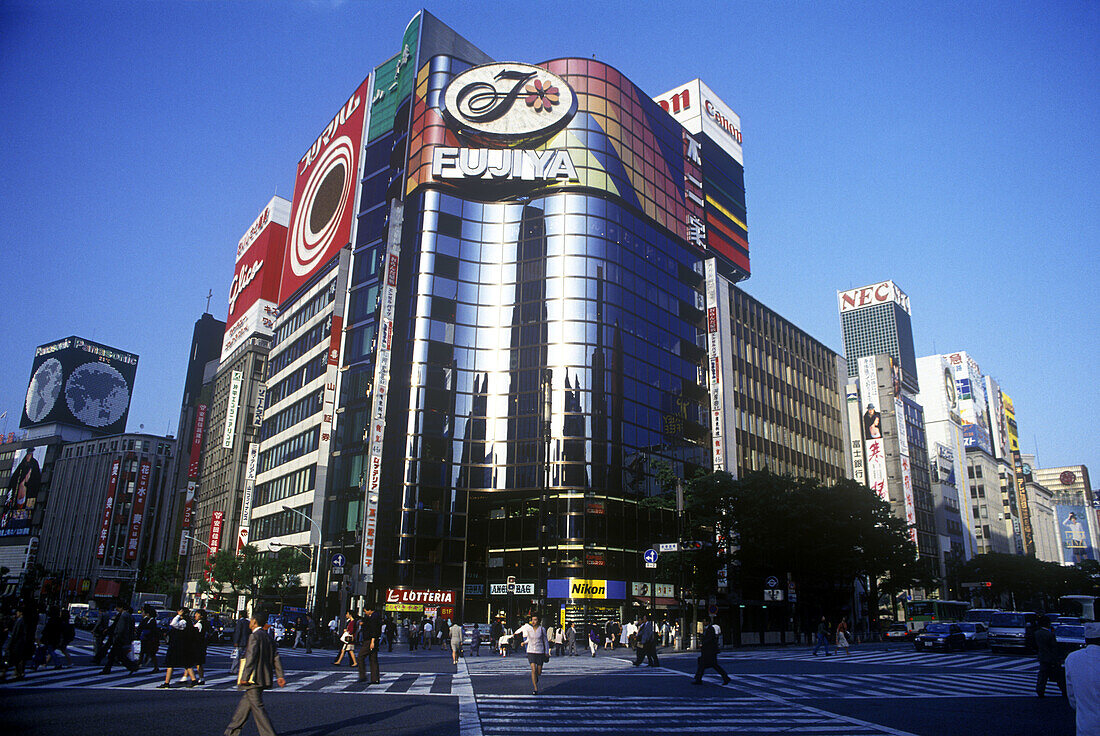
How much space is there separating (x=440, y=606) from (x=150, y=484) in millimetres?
113047

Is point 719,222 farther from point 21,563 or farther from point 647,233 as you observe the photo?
point 21,563

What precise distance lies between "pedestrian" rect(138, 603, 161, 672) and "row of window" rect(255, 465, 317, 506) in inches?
1718

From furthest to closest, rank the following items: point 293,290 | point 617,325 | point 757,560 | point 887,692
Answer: point 293,290 < point 617,325 < point 757,560 < point 887,692

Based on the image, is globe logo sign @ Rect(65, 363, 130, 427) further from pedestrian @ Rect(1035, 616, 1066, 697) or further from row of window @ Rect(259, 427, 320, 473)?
pedestrian @ Rect(1035, 616, 1066, 697)

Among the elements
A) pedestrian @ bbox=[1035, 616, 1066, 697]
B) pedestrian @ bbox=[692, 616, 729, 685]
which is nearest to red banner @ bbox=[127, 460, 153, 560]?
pedestrian @ bbox=[692, 616, 729, 685]

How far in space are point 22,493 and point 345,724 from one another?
170m

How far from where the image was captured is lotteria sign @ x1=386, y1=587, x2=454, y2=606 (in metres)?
55.2

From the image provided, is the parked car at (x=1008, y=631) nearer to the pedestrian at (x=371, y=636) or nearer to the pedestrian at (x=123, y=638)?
the pedestrian at (x=371, y=636)

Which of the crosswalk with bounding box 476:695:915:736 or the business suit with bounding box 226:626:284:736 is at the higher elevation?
the business suit with bounding box 226:626:284:736

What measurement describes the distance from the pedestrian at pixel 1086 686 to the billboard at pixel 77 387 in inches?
7206

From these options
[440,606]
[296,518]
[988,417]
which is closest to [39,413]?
[296,518]

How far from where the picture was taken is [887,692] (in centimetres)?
1953

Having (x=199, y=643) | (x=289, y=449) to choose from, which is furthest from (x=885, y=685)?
(x=289, y=449)

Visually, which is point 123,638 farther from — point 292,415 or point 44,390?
point 44,390
